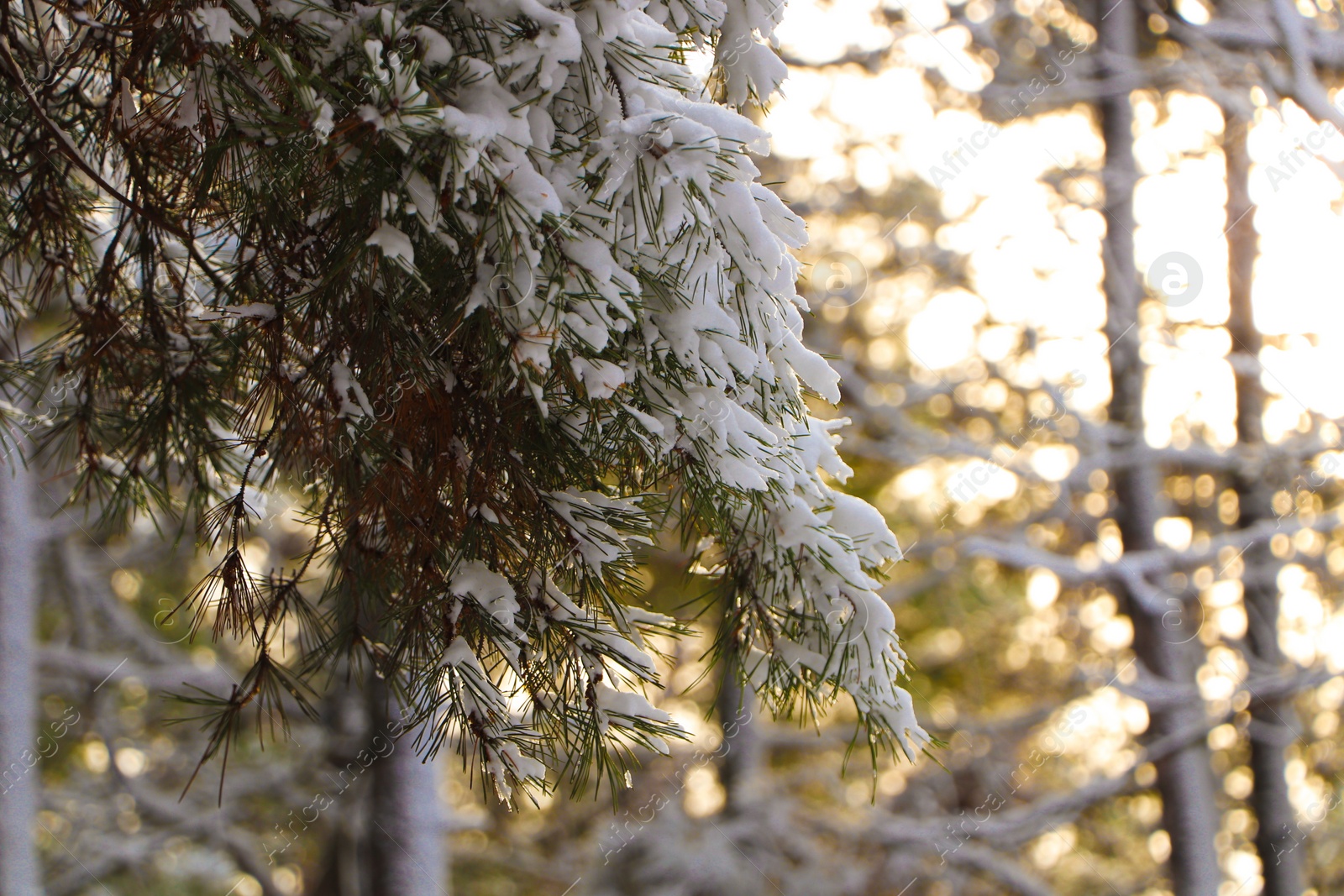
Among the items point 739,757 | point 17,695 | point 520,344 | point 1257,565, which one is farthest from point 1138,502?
point 17,695

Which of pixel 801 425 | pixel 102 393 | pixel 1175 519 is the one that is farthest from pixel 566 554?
pixel 1175 519

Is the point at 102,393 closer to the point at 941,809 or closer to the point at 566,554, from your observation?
the point at 566,554

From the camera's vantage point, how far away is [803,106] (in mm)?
6477

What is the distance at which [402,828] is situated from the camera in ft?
13.2

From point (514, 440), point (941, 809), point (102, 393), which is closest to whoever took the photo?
point (514, 440)

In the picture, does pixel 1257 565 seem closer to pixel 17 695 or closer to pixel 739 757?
pixel 739 757

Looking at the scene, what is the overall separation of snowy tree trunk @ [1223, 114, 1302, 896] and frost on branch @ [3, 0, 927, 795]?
447 cm

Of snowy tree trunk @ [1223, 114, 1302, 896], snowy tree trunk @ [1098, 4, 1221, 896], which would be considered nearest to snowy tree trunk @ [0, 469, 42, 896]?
snowy tree trunk @ [1098, 4, 1221, 896]

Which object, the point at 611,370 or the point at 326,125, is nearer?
the point at 326,125

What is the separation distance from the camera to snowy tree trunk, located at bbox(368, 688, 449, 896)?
4.02 meters

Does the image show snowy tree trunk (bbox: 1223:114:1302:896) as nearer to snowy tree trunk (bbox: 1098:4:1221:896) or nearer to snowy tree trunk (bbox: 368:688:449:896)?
snowy tree trunk (bbox: 1098:4:1221:896)

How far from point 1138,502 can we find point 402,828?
4338mm

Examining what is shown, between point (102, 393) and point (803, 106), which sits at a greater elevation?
point (102, 393)

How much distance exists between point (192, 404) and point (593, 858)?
18.2 feet
